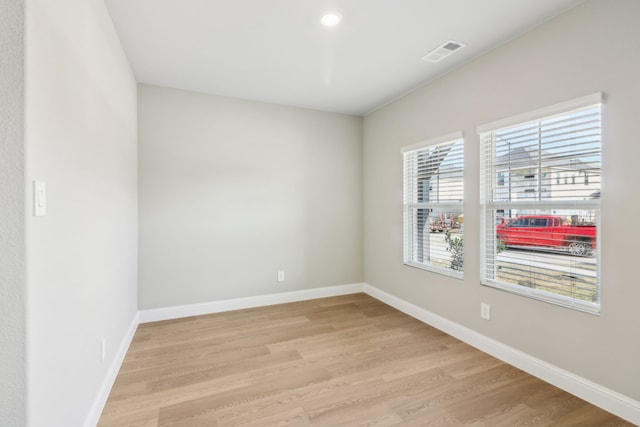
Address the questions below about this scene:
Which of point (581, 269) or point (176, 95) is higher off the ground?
point (176, 95)

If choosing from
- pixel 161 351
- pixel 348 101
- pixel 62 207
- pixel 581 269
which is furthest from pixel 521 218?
pixel 161 351

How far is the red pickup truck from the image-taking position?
208cm

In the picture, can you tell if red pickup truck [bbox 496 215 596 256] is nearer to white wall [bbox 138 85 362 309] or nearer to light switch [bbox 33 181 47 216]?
white wall [bbox 138 85 362 309]

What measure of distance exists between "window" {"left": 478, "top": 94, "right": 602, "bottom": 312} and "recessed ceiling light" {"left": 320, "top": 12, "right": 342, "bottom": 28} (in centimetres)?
149

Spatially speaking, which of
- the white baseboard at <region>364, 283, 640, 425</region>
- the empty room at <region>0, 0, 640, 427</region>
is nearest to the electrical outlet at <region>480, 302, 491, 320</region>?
the empty room at <region>0, 0, 640, 427</region>

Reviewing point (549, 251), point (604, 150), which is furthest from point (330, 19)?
point (549, 251)

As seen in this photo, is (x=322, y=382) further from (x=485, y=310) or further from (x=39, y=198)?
(x=39, y=198)

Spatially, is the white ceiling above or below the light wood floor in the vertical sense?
above

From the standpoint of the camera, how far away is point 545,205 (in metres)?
2.28

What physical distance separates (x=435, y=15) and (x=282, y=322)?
10.1 ft

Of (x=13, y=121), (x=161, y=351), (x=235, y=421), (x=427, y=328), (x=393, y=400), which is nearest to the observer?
(x=13, y=121)

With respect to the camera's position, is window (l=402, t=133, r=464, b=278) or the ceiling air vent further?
window (l=402, t=133, r=464, b=278)

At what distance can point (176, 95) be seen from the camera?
3.48 meters

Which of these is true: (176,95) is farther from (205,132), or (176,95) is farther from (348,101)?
(348,101)
